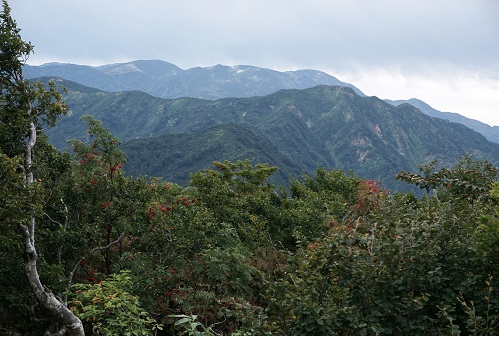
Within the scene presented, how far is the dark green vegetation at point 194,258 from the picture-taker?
5.36 meters

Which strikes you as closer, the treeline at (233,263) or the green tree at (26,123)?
the treeline at (233,263)

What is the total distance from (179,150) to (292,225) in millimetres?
152449

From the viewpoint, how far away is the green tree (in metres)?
8.12

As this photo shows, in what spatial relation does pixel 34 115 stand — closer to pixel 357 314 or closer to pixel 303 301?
pixel 303 301

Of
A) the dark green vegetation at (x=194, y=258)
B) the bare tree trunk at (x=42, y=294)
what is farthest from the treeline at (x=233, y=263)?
the bare tree trunk at (x=42, y=294)

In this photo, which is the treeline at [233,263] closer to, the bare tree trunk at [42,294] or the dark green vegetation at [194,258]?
the dark green vegetation at [194,258]

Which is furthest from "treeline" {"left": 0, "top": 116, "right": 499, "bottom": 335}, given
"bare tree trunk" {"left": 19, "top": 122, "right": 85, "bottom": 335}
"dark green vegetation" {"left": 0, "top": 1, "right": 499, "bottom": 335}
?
"bare tree trunk" {"left": 19, "top": 122, "right": 85, "bottom": 335}

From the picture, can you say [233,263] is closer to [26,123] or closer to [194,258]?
[194,258]

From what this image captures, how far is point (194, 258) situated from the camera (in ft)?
39.8

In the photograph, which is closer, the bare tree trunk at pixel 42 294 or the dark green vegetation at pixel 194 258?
the dark green vegetation at pixel 194 258

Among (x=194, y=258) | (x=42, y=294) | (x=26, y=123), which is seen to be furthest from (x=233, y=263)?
(x=26, y=123)

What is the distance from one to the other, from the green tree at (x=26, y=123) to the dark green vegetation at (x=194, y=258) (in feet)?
0.09

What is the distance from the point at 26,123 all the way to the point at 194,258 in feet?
19.9

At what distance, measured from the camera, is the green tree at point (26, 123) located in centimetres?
812
